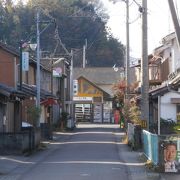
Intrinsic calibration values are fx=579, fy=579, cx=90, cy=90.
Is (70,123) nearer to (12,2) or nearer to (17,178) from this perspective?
(12,2)

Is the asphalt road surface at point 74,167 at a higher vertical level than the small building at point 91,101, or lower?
lower

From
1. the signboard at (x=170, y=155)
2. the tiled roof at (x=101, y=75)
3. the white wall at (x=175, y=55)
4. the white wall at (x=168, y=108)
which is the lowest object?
the signboard at (x=170, y=155)

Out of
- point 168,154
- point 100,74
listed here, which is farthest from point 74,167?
point 100,74

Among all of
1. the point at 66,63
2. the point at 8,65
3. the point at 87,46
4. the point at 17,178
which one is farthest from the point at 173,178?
the point at 87,46

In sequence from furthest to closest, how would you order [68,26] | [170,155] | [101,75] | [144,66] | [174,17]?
[101,75] → [68,26] → [144,66] → [170,155] → [174,17]

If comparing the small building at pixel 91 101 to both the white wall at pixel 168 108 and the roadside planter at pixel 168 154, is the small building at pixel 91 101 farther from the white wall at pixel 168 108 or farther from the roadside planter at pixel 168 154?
the roadside planter at pixel 168 154

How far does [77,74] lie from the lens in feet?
289

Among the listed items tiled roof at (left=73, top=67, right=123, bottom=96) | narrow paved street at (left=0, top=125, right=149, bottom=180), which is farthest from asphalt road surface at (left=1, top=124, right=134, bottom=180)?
tiled roof at (left=73, top=67, right=123, bottom=96)

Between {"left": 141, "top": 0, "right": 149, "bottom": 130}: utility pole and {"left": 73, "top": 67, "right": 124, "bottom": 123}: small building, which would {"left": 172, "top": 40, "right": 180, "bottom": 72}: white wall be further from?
{"left": 73, "top": 67, "right": 124, "bottom": 123}: small building

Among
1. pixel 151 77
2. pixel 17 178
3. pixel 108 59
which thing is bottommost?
pixel 17 178

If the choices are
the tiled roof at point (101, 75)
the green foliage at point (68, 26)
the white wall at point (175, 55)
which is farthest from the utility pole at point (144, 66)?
the tiled roof at point (101, 75)

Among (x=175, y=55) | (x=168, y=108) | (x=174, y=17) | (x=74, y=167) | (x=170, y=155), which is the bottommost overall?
(x=74, y=167)

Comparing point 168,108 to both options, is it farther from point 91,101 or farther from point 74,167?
point 91,101

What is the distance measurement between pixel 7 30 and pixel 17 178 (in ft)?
212
